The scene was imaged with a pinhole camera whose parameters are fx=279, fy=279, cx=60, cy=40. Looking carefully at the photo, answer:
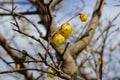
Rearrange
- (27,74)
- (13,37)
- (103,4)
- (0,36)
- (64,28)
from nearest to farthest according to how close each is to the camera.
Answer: (64,28)
(103,4)
(0,36)
(27,74)
(13,37)

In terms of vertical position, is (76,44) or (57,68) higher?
(76,44)

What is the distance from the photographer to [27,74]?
361 cm

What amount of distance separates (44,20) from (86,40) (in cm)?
51

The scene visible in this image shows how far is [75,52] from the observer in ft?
9.55

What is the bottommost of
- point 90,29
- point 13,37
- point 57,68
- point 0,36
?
point 57,68

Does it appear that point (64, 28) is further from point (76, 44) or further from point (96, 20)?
point (96, 20)

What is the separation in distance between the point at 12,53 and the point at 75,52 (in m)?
0.94

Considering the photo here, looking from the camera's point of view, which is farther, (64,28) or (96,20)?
(96,20)

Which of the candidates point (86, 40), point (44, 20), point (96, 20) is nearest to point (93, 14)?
point (96, 20)

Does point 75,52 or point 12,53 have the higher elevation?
point 12,53

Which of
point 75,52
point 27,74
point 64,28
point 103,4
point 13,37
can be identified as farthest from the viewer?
point 13,37

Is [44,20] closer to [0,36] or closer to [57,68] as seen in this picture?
[0,36]

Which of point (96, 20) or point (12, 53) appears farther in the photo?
point (12, 53)

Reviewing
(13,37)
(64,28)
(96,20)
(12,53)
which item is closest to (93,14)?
(96,20)
